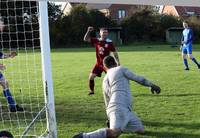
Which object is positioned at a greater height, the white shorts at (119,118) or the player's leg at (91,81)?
the white shorts at (119,118)

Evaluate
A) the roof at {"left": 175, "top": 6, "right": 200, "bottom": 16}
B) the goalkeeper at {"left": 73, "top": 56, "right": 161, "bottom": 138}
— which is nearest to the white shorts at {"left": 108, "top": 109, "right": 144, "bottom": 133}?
the goalkeeper at {"left": 73, "top": 56, "right": 161, "bottom": 138}

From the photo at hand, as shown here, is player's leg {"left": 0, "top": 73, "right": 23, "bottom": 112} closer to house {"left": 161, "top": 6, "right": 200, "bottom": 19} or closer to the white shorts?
the white shorts

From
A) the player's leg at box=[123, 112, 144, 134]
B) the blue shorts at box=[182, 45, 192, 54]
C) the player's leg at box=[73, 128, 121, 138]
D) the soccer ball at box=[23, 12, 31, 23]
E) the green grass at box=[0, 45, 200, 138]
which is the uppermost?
the soccer ball at box=[23, 12, 31, 23]

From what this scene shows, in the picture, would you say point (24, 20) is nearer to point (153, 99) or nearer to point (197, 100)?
point (153, 99)

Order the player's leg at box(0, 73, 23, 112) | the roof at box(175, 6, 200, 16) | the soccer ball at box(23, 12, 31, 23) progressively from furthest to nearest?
the roof at box(175, 6, 200, 16) → the soccer ball at box(23, 12, 31, 23) → the player's leg at box(0, 73, 23, 112)

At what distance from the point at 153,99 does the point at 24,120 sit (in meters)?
3.67

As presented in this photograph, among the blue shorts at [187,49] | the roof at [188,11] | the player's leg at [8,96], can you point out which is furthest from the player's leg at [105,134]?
the roof at [188,11]

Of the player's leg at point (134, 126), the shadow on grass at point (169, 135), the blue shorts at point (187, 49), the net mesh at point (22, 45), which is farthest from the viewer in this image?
the blue shorts at point (187, 49)

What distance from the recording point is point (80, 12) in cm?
5912

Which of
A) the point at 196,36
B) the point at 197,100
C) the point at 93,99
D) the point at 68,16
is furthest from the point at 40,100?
the point at 196,36

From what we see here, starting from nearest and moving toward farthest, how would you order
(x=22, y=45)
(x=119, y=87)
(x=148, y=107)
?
1. (x=119, y=87)
2. (x=148, y=107)
3. (x=22, y=45)

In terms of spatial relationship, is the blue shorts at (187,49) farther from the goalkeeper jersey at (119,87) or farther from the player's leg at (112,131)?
the player's leg at (112,131)

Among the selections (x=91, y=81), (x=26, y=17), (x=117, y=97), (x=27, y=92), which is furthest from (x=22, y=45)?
(x=117, y=97)

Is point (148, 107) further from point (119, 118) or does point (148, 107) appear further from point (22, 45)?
point (119, 118)
